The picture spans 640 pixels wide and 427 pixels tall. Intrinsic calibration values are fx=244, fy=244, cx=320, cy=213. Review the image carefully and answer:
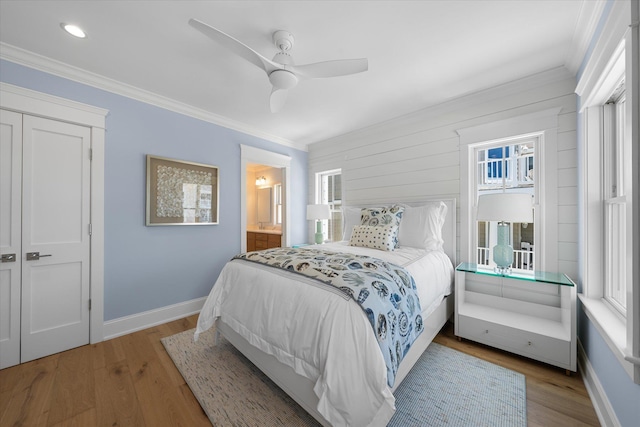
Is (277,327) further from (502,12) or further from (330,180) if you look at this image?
(330,180)

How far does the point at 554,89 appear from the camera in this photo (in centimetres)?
227

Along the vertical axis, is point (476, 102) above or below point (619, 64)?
above

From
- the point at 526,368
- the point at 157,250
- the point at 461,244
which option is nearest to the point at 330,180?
the point at 461,244

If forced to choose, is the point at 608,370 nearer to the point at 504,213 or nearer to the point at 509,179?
the point at 504,213

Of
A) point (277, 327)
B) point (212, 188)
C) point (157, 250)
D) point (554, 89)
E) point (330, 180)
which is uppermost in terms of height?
point (554, 89)

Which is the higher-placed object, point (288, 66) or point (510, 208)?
point (288, 66)

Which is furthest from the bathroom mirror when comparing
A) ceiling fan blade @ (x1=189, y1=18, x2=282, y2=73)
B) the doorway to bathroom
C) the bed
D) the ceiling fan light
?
ceiling fan blade @ (x1=189, y1=18, x2=282, y2=73)

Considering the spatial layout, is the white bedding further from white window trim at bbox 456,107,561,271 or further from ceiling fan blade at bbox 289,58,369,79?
ceiling fan blade at bbox 289,58,369,79

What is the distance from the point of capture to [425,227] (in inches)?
108

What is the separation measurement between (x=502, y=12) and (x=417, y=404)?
8.74 feet

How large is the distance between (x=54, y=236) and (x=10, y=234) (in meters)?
0.25

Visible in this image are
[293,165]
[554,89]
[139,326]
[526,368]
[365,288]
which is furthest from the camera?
[293,165]

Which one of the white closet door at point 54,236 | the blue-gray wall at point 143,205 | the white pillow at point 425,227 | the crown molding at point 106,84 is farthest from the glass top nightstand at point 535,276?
the white closet door at point 54,236

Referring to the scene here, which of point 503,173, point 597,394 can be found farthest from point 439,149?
point 597,394
